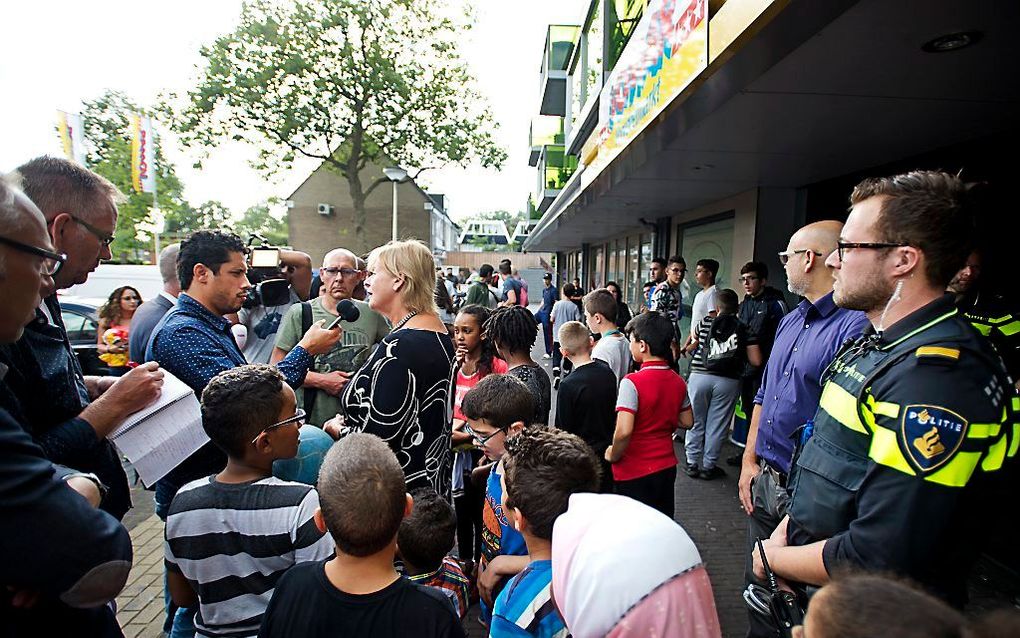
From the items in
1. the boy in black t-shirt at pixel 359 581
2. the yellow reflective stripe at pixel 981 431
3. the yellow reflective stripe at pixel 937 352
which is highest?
the yellow reflective stripe at pixel 937 352

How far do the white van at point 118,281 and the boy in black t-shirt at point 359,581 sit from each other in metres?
10.1

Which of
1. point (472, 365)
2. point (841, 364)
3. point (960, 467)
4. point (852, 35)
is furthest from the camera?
point (472, 365)

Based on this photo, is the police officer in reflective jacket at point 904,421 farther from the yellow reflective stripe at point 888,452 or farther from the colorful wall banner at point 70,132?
the colorful wall banner at point 70,132

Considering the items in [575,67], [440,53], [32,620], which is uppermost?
[440,53]

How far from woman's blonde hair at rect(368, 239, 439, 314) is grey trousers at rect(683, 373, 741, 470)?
12.6ft

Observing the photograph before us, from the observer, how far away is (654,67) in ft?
13.8

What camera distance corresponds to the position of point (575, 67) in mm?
18891

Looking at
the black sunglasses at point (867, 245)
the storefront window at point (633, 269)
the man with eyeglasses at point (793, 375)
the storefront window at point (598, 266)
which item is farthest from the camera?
the storefront window at point (598, 266)

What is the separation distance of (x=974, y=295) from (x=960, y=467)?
3058 millimetres

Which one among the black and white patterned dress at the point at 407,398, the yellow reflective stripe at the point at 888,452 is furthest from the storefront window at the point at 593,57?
the yellow reflective stripe at the point at 888,452

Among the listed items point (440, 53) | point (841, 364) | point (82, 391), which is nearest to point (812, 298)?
point (841, 364)

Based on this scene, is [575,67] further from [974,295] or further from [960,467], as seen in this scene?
[960,467]

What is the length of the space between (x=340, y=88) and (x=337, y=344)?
2432 centimetres

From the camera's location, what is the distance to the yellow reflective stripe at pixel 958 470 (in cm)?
129
